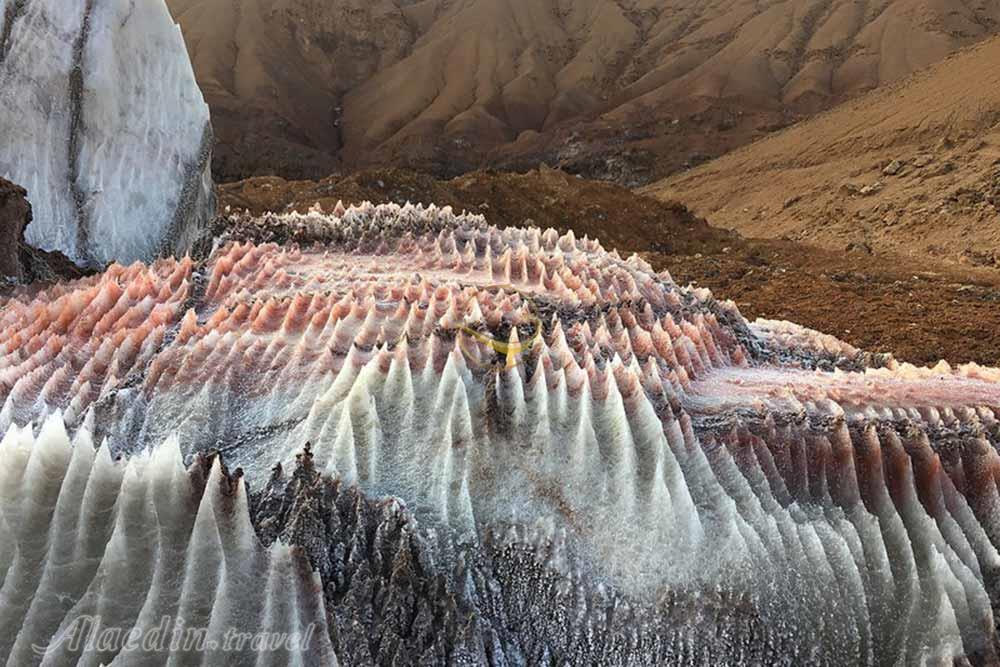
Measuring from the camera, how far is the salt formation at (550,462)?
67.6 inches

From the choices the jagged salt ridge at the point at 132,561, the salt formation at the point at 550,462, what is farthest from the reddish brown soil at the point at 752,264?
the jagged salt ridge at the point at 132,561

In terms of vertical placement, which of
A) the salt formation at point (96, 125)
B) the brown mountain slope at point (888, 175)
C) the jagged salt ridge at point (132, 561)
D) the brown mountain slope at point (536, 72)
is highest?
the brown mountain slope at point (536, 72)

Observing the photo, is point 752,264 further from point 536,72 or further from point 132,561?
point 536,72

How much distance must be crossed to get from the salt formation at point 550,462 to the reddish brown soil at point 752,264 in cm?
341

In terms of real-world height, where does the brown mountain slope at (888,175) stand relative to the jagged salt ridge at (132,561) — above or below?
above

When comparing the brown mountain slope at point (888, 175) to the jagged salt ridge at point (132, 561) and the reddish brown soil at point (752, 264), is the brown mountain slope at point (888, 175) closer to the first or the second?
the reddish brown soil at point (752, 264)

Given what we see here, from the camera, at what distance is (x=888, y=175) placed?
17594 mm

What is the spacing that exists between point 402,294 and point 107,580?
3.90 ft

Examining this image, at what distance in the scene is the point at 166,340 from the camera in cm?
221

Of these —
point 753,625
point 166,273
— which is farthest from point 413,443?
point 166,273

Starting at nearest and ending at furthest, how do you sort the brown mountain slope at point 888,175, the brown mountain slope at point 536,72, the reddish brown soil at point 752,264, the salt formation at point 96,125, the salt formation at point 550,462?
the salt formation at point 550,462
the salt formation at point 96,125
the reddish brown soil at point 752,264
the brown mountain slope at point 888,175
the brown mountain slope at point 536,72

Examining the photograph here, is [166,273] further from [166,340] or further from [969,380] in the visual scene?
[969,380]

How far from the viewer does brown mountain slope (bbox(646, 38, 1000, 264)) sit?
1388cm

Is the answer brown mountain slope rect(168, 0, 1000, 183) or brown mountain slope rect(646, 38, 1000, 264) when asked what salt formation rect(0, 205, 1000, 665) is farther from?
brown mountain slope rect(168, 0, 1000, 183)
